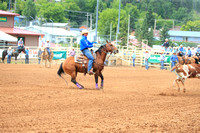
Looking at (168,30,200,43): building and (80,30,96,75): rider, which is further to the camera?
(168,30,200,43): building

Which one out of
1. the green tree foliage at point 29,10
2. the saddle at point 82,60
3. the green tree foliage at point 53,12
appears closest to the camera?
the saddle at point 82,60

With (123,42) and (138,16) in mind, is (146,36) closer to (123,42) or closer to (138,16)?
(123,42)

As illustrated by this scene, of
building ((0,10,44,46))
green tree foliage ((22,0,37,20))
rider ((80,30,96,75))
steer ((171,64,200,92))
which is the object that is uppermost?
green tree foliage ((22,0,37,20))

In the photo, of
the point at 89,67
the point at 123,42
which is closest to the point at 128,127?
the point at 89,67

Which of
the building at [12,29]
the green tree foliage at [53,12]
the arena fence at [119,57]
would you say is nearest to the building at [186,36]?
the green tree foliage at [53,12]

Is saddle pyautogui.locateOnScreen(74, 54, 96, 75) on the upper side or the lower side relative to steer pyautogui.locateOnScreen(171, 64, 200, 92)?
upper

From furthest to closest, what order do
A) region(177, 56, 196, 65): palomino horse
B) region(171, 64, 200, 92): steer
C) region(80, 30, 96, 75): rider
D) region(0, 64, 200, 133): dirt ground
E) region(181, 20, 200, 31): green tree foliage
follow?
region(181, 20, 200, 31): green tree foliage
region(177, 56, 196, 65): palomino horse
region(171, 64, 200, 92): steer
region(80, 30, 96, 75): rider
region(0, 64, 200, 133): dirt ground

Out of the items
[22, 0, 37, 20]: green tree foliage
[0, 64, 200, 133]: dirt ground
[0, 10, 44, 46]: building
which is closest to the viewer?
[0, 64, 200, 133]: dirt ground

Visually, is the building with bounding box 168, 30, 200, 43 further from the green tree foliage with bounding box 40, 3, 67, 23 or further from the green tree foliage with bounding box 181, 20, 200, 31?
the green tree foliage with bounding box 40, 3, 67, 23

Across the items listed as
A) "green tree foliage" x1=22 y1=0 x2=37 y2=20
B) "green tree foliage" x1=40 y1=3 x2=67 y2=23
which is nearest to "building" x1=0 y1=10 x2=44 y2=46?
"green tree foliage" x1=22 y1=0 x2=37 y2=20

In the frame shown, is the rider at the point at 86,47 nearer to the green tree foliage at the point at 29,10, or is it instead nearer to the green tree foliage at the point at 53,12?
the green tree foliage at the point at 29,10

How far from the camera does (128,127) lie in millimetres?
7023

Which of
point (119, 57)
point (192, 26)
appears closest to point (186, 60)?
point (119, 57)

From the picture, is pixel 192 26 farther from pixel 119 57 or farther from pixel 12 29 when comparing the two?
pixel 119 57
